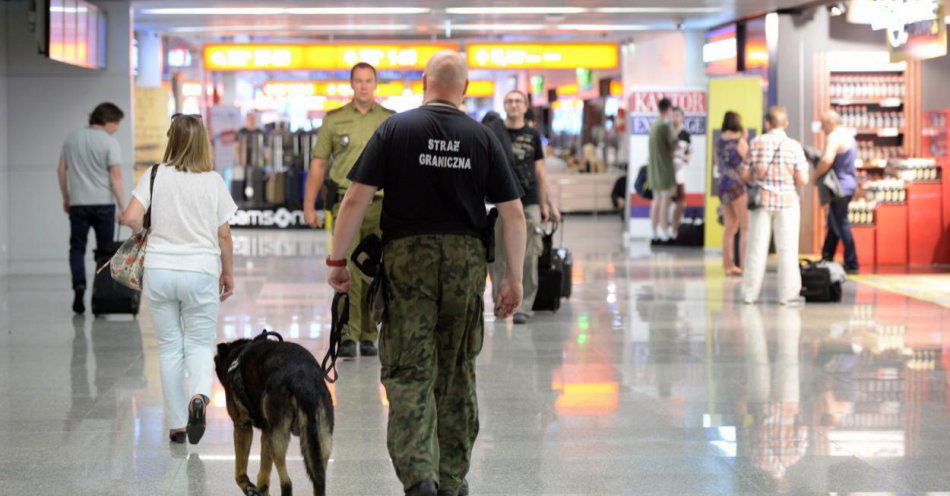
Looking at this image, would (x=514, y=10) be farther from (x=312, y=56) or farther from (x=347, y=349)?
(x=347, y=349)

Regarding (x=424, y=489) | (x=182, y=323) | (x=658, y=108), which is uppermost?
(x=658, y=108)

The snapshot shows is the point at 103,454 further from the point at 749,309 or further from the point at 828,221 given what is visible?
the point at 828,221

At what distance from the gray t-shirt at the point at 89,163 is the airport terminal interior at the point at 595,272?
2.62 feet

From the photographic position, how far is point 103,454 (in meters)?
5.99

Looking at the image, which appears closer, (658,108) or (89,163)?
(89,163)

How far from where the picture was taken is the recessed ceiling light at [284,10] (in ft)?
54.0

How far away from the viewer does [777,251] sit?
11.6 m

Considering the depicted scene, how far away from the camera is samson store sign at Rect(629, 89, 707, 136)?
63.5ft

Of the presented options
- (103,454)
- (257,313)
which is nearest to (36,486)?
(103,454)

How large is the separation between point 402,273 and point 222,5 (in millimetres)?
11986

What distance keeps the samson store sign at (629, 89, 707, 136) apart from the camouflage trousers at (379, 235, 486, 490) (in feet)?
47.5

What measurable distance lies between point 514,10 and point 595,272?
359cm

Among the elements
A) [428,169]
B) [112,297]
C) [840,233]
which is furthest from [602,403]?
[840,233]

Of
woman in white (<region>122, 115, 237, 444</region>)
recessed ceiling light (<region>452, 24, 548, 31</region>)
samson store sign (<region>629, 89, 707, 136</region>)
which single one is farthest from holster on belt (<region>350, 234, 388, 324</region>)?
samson store sign (<region>629, 89, 707, 136</region>)
